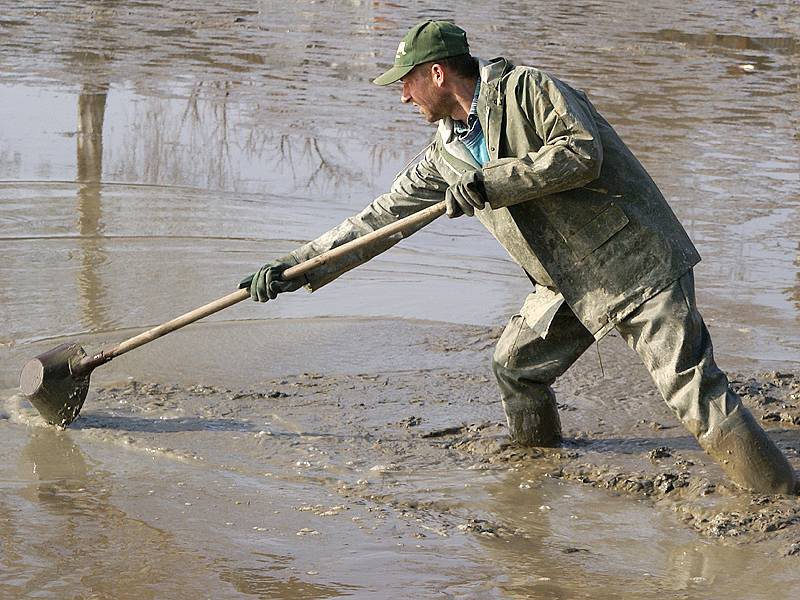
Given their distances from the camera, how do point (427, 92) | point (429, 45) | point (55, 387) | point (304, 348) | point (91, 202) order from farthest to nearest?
1. point (91, 202)
2. point (304, 348)
3. point (55, 387)
4. point (427, 92)
5. point (429, 45)

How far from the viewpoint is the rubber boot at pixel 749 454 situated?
4.09 metres

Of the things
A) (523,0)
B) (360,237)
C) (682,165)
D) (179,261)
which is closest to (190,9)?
(523,0)

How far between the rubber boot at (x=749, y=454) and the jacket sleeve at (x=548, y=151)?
3.00ft

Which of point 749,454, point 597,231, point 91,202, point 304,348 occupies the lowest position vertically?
point 304,348

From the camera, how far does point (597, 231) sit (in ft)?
13.5

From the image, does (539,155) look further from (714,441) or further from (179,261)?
(179,261)

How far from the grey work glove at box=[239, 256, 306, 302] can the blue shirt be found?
824mm

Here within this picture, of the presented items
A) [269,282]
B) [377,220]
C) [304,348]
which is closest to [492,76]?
[377,220]

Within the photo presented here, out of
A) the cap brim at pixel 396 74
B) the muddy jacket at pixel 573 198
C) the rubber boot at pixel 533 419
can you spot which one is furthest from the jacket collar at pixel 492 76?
the rubber boot at pixel 533 419

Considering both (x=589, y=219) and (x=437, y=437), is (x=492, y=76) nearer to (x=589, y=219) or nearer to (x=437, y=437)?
(x=589, y=219)

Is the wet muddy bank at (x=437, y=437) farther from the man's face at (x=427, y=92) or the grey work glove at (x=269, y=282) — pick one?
the man's face at (x=427, y=92)

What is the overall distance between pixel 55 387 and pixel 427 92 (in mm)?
1854

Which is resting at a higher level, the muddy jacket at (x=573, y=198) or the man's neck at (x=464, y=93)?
the man's neck at (x=464, y=93)

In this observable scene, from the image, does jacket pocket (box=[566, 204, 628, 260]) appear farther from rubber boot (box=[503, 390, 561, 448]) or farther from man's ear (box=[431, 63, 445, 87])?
rubber boot (box=[503, 390, 561, 448])
